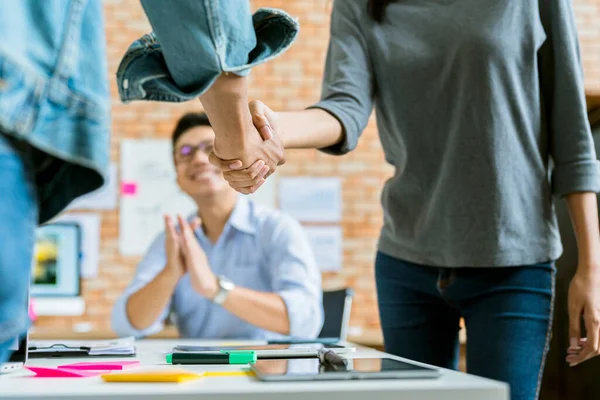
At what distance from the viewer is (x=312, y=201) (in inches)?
183

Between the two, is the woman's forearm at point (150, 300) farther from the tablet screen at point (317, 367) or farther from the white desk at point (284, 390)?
the white desk at point (284, 390)

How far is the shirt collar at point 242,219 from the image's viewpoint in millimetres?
2254

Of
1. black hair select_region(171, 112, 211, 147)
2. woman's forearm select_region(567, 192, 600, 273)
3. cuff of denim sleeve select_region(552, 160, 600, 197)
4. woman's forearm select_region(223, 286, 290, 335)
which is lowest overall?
woman's forearm select_region(223, 286, 290, 335)

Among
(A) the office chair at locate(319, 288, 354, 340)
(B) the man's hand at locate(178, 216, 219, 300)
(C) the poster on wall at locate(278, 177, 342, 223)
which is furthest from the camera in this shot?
(C) the poster on wall at locate(278, 177, 342, 223)

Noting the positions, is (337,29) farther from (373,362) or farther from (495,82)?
(373,362)

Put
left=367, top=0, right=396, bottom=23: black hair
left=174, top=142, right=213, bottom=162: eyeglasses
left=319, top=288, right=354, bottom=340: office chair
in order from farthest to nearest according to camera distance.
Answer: left=319, top=288, right=354, bottom=340: office chair, left=174, top=142, right=213, bottom=162: eyeglasses, left=367, top=0, right=396, bottom=23: black hair

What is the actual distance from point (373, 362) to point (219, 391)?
0.84ft

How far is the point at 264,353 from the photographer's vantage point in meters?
0.97

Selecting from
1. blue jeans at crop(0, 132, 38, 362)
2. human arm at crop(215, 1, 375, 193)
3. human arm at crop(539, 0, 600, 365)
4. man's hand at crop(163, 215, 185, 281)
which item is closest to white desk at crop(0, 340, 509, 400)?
blue jeans at crop(0, 132, 38, 362)

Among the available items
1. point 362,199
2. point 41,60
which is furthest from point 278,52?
point 362,199

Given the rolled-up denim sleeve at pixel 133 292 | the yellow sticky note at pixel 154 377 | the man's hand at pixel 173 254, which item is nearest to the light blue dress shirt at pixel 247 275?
the rolled-up denim sleeve at pixel 133 292

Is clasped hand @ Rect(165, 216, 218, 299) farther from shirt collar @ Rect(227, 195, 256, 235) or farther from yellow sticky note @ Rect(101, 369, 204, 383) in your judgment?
yellow sticky note @ Rect(101, 369, 204, 383)

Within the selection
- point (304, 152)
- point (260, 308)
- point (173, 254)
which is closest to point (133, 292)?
point (173, 254)

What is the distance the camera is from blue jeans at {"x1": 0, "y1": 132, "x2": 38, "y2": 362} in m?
0.50
